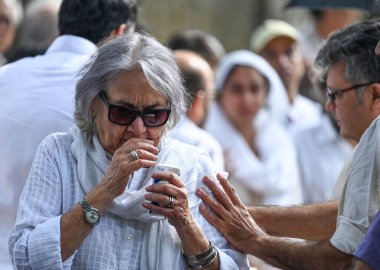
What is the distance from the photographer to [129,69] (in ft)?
15.9

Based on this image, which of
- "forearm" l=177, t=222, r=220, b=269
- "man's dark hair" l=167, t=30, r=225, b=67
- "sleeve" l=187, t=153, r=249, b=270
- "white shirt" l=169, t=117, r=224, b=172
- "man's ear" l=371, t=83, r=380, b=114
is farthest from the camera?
"man's dark hair" l=167, t=30, r=225, b=67

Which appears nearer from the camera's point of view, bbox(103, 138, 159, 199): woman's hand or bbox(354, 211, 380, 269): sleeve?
bbox(354, 211, 380, 269): sleeve

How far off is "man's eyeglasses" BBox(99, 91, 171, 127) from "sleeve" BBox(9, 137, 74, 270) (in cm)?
31

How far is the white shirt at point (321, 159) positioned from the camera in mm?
9430

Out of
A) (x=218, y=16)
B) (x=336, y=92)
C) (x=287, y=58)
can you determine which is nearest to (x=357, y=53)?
(x=336, y=92)

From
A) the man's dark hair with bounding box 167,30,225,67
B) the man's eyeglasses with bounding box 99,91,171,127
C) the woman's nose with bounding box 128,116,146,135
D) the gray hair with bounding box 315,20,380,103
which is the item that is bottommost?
the man's dark hair with bounding box 167,30,225,67

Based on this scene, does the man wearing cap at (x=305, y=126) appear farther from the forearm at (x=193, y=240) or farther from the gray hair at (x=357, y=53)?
the forearm at (x=193, y=240)

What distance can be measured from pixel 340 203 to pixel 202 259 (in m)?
0.60

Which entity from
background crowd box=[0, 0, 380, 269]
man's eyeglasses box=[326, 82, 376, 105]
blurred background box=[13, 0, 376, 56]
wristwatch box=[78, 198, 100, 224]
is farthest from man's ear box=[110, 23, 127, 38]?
blurred background box=[13, 0, 376, 56]

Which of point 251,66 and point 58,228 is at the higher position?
point 58,228

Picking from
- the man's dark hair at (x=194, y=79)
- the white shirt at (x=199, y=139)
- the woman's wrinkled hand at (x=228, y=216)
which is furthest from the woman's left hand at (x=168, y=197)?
the man's dark hair at (x=194, y=79)

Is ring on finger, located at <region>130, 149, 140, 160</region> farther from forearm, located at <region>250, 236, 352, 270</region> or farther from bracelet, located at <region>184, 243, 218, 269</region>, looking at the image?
forearm, located at <region>250, 236, 352, 270</region>

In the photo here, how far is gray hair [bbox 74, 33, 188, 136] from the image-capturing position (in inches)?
190

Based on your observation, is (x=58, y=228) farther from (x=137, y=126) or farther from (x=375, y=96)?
(x=375, y=96)
